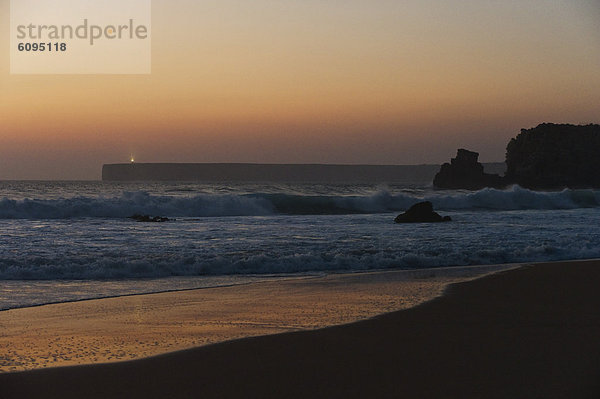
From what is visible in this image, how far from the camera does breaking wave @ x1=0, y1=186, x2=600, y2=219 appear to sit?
2705 centimetres

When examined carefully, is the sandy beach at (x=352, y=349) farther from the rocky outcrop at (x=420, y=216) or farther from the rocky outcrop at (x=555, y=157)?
the rocky outcrop at (x=555, y=157)

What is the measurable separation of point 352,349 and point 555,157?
7422 cm

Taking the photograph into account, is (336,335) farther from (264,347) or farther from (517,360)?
(517,360)

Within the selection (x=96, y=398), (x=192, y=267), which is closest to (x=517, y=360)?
(x=96, y=398)

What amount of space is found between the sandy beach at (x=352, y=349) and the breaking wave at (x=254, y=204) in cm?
2020

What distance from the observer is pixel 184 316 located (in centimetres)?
684

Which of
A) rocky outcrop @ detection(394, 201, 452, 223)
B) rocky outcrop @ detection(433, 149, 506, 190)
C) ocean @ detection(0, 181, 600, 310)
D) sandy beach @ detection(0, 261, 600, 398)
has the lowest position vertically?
sandy beach @ detection(0, 261, 600, 398)

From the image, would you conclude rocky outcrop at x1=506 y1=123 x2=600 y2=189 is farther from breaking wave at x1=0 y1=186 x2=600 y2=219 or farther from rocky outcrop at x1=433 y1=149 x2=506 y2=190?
breaking wave at x1=0 y1=186 x2=600 y2=219

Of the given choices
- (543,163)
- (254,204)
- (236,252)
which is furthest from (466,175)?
(236,252)

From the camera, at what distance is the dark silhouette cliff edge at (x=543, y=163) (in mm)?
71938

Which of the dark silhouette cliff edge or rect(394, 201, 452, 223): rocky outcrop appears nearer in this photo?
rect(394, 201, 452, 223): rocky outcrop

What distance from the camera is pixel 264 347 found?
5480mm

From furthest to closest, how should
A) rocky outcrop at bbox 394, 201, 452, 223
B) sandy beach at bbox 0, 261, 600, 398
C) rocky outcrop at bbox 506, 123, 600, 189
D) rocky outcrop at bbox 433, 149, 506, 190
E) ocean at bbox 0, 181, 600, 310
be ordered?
1. rocky outcrop at bbox 506, 123, 600, 189
2. rocky outcrop at bbox 433, 149, 506, 190
3. rocky outcrop at bbox 394, 201, 452, 223
4. ocean at bbox 0, 181, 600, 310
5. sandy beach at bbox 0, 261, 600, 398

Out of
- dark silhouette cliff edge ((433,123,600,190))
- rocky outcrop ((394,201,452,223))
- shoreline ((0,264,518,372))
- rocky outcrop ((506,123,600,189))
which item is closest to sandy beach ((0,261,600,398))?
shoreline ((0,264,518,372))
